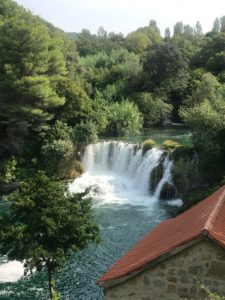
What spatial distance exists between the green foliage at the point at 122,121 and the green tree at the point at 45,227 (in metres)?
27.7

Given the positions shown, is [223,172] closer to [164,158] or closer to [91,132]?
[164,158]

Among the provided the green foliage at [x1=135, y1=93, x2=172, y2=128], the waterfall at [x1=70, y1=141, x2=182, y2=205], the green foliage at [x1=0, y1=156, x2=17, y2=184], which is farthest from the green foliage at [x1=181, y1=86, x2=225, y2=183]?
the green foliage at [x1=135, y1=93, x2=172, y2=128]

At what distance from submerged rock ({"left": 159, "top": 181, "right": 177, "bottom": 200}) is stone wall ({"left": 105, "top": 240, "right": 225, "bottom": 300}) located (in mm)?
22074

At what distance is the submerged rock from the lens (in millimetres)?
30984

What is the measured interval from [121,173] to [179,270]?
27814 mm

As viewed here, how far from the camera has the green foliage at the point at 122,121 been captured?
44219 millimetres

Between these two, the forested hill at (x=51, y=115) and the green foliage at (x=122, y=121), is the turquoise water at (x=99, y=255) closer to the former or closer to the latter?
the forested hill at (x=51, y=115)

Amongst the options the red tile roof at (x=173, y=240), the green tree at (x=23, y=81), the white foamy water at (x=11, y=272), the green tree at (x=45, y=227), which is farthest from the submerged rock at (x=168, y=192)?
the red tile roof at (x=173, y=240)

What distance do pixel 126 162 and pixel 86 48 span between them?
6115 centimetres

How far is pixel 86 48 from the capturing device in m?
93.2

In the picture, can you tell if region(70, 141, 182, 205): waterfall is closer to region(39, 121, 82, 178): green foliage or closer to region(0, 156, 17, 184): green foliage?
region(39, 121, 82, 178): green foliage

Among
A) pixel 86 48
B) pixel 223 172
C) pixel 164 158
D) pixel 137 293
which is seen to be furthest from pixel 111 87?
pixel 137 293

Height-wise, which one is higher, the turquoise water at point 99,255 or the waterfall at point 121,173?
the waterfall at point 121,173

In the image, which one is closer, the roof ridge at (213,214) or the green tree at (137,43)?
the roof ridge at (213,214)
